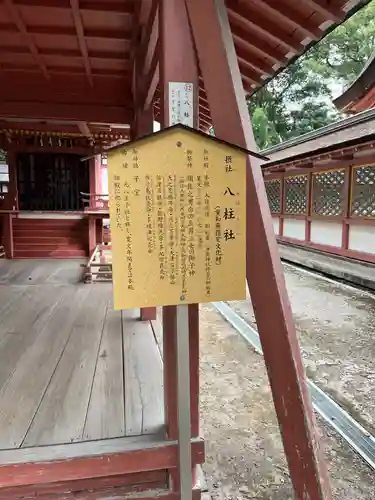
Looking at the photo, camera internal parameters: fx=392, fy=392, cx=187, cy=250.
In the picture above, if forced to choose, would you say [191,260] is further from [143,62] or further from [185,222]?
[143,62]

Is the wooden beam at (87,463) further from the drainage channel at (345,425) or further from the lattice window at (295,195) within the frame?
the lattice window at (295,195)

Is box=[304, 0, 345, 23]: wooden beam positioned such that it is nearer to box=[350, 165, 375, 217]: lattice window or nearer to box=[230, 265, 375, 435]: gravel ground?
box=[230, 265, 375, 435]: gravel ground

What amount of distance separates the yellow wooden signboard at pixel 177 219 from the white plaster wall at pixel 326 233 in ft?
27.9

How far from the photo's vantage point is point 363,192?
27.4 ft

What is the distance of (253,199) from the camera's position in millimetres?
1482

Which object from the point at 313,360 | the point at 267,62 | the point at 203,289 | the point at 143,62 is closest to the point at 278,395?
the point at 203,289

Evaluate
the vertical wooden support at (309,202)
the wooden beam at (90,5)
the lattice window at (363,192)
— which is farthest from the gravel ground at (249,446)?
the vertical wooden support at (309,202)

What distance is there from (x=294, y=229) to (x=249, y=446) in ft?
32.6

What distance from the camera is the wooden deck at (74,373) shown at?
1963mm

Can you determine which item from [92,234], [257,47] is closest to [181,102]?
[257,47]

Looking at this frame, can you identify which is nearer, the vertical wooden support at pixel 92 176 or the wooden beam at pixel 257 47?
the wooden beam at pixel 257 47

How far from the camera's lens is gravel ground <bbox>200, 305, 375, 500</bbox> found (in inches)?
90.4

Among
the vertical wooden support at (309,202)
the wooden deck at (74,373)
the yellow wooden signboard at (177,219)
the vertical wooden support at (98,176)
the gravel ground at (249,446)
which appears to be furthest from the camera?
the vertical wooden support at (98,176)

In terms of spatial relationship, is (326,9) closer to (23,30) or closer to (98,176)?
(23,30)
